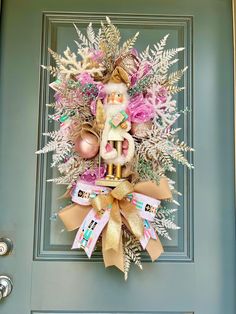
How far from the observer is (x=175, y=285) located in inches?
41.3

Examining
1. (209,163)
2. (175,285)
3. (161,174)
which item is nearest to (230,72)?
(209,163)

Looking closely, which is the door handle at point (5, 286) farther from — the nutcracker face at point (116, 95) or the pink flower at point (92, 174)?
the nutcracker face at point (116, 95)

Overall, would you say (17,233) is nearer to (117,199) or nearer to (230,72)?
(117,199)

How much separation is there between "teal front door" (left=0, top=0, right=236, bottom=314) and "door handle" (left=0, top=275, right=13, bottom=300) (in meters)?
0.01

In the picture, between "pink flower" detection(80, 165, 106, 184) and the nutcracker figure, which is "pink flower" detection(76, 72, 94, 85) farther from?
"pink flower" detection(80, 165, 106, 184)

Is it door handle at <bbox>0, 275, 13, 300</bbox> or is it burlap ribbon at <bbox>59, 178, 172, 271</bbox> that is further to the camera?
door handle at <bbox>0, 275, 13, 300</bbox>

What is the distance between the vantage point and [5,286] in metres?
1.03

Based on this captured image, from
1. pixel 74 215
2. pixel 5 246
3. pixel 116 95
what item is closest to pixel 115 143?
pixel 116 95

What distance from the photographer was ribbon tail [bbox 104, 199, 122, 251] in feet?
2.95

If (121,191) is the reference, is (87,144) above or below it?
above

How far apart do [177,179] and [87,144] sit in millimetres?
328

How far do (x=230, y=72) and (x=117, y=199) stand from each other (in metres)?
0.57

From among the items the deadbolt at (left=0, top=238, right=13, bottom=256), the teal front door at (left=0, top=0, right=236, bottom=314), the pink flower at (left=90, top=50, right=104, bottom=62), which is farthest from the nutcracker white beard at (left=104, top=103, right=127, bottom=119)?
the deadbolt at (left=0, top=238, right=13, bottom=256)

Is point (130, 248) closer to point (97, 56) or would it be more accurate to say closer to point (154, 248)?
point (154, 248)
